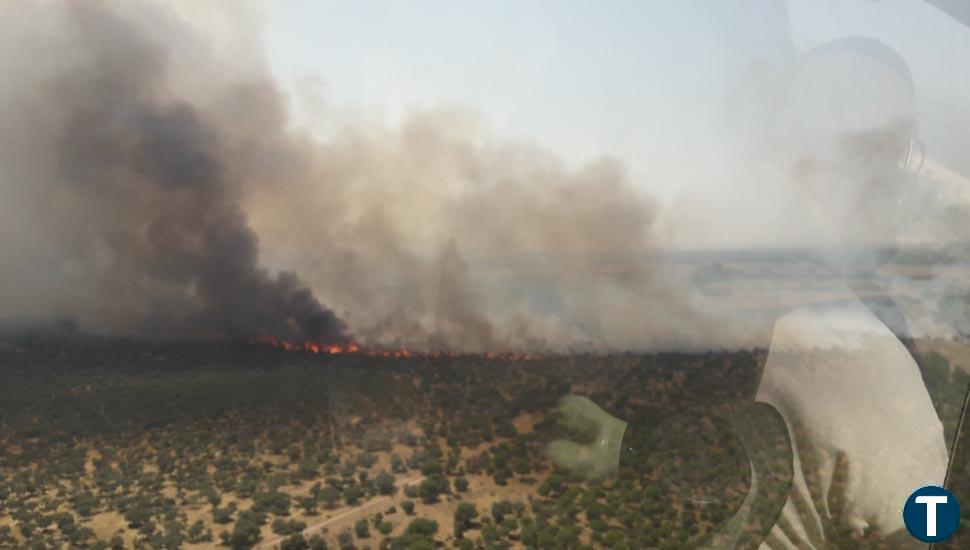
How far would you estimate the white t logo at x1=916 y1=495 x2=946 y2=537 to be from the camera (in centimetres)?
340

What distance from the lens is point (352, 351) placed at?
6.68 m

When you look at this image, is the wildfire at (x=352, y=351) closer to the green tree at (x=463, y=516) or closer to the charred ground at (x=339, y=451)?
the charred ground at (x=339, y=451)

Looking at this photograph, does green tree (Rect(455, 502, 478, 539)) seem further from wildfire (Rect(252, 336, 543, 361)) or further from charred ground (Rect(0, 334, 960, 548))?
wildfire (Rect(252, 336, 543, 361))

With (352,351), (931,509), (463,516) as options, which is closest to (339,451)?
(463,516)

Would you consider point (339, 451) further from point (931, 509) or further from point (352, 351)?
point (931, 509)

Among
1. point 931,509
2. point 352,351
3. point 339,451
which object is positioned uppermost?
point 352,351

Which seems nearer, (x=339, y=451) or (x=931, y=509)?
(x=931, y=509)

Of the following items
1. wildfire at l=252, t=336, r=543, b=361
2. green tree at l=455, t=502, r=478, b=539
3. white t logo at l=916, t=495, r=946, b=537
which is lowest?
green tree at l=455, t=502, r=478, b=539

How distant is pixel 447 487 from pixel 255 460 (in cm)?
144

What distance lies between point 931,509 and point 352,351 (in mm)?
4513

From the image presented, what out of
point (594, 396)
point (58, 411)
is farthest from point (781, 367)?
point (58, 411)

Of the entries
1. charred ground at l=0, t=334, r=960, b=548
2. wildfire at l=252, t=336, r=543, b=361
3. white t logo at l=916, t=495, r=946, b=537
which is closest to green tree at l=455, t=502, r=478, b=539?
charred ground at l=0, t=334, r=960, b=548

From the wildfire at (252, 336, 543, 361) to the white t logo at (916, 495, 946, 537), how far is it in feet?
10.2

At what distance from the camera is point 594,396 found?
220 inches
